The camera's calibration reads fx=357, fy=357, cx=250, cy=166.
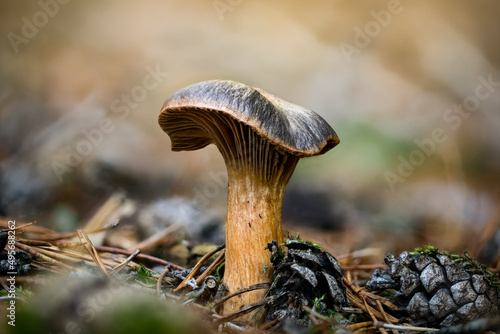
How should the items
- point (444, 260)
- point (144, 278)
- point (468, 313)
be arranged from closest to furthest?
point (468, 313), point (444, 260), point (144, 278)

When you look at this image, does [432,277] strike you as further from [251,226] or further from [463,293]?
[251,226]

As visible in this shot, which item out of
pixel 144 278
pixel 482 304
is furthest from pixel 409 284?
pixel 144 278

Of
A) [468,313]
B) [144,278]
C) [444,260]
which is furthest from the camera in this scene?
[144,278]

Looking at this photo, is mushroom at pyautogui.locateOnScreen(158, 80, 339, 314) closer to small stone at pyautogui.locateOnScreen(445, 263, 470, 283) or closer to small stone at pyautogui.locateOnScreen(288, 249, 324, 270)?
small stone at pyautogui.locateOnScreen(288, 249, 324, 270)

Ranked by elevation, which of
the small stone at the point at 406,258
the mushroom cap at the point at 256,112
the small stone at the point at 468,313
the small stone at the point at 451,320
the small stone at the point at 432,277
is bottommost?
Answer: the small stone at the point at 451,320

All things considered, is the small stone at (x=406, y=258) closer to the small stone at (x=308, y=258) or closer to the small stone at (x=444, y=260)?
the small stone at (x=444, y=260)

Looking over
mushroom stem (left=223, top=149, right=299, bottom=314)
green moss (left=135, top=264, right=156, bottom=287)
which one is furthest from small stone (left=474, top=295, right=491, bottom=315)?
green moss (left=135, top=264, right=156, bottom=287)

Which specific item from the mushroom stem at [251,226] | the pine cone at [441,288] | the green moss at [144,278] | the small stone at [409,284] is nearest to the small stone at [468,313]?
the pine cone at [441,288]
